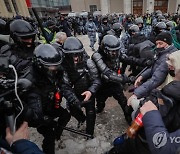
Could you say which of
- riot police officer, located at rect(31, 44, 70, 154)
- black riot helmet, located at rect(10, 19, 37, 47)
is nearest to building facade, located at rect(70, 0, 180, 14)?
black riot helmet, located at rect(10, 19, 37, 47)

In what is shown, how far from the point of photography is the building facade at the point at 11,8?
18250 millimetres

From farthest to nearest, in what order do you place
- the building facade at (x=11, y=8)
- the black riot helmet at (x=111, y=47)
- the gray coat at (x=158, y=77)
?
the building facade at (x=11, y=8) → the black riot helmet at (x=111, y=47) → the gray coat at (x=158, y=77)

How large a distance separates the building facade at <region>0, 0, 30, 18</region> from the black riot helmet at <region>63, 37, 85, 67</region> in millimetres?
17814

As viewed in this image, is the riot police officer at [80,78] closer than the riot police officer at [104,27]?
Yes

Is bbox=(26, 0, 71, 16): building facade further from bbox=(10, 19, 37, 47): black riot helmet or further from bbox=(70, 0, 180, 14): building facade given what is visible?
bbox=(10, 19, 37, 47): black riot helmet

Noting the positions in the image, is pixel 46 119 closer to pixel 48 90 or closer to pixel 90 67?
pixel 48 90

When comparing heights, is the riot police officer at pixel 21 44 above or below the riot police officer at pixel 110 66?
above

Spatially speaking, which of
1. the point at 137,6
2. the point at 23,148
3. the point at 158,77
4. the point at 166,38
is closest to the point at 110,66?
the point at 158,77

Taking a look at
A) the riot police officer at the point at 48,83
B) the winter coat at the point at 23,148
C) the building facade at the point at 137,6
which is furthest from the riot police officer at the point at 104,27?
the building facade at the point at 137,6

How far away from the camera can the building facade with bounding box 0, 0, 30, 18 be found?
18.2 m

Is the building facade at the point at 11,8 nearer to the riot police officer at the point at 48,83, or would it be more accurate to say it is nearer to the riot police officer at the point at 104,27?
the riot police officer at the point at 104,27

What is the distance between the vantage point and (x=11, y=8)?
20.3 meters

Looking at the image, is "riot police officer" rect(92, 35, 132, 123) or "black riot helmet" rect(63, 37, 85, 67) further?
"riot police officer" rect(92, 35, 132, 123)

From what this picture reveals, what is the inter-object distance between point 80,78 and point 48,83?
2.06ft
